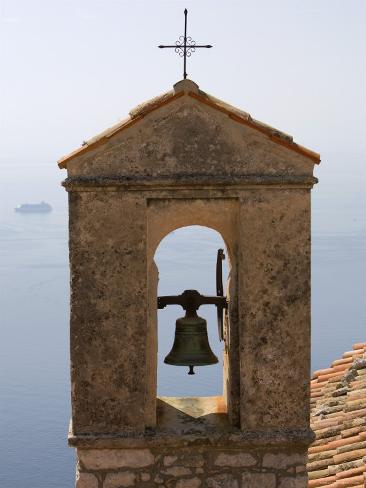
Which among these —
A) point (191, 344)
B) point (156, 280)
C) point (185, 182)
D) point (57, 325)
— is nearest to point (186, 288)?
point (57, 325)

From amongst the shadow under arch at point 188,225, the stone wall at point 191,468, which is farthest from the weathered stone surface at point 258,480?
the shadow under arch at point 188,225

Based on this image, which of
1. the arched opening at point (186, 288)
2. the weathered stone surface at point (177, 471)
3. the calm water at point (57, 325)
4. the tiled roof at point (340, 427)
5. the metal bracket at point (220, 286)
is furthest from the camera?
the arched opening at point (186, 288)

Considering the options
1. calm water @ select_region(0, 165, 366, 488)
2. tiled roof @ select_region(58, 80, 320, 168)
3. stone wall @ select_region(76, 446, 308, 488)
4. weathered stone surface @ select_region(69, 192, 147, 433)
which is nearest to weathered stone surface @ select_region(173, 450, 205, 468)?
stone wall @ select_region(76, 446, 308, 488)

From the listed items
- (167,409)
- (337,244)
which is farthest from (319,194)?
(167,409)

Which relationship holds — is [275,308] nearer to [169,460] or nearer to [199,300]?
[199,300]

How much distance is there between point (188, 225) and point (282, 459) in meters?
1.20

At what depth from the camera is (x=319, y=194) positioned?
508 ft

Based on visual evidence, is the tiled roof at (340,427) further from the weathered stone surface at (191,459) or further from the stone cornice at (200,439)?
the weathered stone surface at (191,459)

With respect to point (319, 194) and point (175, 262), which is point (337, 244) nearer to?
point (175, 262)

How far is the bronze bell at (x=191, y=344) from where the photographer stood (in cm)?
479

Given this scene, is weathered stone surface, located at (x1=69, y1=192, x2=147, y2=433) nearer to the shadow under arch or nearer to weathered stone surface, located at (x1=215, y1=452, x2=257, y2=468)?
the shadow under arch

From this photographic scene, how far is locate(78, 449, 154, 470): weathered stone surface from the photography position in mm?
4289

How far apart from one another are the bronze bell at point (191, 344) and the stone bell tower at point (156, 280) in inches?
16.2

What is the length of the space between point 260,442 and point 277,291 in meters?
0.72
